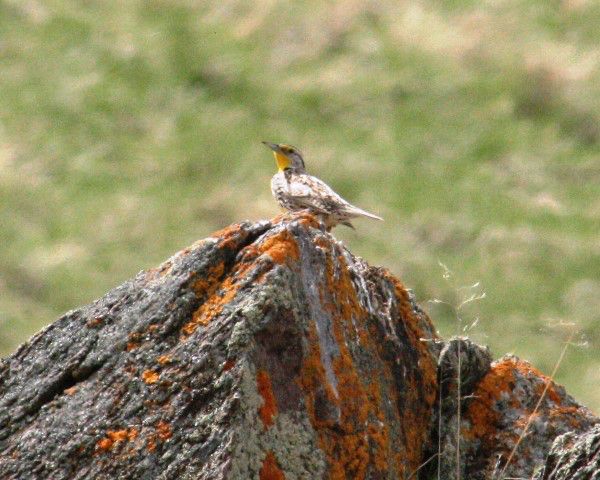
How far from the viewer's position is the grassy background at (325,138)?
17359mm

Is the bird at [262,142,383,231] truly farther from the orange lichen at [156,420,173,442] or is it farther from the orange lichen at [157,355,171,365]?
the orange lichen at [156,420,173,442]

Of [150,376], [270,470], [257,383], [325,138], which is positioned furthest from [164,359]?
[325,138]

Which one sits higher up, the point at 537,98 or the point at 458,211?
the point at 537,98

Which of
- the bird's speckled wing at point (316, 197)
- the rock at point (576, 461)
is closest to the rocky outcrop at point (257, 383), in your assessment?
the rock at point (576, 461)

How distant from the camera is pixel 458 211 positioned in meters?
18.6

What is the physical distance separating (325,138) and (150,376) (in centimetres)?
1466

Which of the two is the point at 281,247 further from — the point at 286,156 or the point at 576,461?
the point at 286,156

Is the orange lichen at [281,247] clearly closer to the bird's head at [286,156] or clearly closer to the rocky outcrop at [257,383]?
the rocky outcrop at [257,383]

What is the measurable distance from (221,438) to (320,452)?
47 cm

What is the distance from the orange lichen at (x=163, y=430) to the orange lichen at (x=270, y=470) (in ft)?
1.21

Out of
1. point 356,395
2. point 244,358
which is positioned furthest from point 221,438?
point 356,395

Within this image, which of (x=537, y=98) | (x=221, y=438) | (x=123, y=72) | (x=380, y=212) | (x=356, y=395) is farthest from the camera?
(x=123, y=72)

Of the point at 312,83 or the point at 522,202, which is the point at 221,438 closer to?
the point at 522,202

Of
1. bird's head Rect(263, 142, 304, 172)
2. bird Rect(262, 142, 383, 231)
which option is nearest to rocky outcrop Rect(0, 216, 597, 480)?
bird Rect(262, 142, 383, 231)
